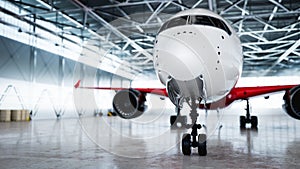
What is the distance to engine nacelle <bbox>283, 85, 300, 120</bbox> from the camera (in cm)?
666

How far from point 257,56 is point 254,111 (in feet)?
26.3

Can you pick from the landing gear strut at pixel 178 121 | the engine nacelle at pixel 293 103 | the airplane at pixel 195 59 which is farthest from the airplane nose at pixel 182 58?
the landing gear strut at pixel 178 121

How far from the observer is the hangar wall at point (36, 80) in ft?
58.5

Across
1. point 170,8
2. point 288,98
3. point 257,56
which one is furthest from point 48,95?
point 257,56

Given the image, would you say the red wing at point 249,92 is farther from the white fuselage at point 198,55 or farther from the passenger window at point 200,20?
the passenger window at point 200,20

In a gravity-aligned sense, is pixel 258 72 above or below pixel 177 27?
above

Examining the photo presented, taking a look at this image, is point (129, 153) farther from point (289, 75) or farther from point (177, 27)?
point (289, 75)

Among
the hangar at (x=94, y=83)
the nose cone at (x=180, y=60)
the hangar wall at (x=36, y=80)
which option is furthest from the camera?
the hangar wall at (x=36, y=80)

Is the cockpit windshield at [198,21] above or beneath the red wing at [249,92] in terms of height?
above

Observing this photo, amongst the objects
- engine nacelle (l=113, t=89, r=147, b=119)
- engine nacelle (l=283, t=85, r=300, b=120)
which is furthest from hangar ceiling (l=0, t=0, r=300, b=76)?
engine nacelle (l=283, t=85, r=300, b=120)

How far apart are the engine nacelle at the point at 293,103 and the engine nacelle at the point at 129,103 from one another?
3.72 meters

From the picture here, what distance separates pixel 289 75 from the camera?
144 ft

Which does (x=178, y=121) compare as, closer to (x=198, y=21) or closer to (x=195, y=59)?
(x=198, y=21)

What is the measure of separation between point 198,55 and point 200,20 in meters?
0.94
